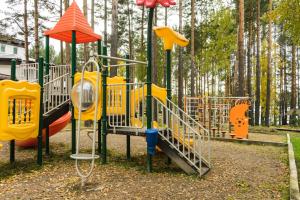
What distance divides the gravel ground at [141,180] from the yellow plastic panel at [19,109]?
0.87 meters

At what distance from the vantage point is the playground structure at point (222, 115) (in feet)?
42.6

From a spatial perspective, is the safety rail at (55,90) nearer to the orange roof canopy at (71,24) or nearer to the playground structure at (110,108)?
the playground structure at (110,108)

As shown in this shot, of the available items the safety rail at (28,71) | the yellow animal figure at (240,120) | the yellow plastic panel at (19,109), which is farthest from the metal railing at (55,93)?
the yellow animal figure at (240,120)

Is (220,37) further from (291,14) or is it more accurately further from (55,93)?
(55,93)

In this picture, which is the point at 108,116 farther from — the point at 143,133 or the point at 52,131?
the point at 52,131

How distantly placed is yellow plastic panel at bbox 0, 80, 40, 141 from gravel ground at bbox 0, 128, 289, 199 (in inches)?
34.4

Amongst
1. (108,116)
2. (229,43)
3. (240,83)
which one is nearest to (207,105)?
(240,83)

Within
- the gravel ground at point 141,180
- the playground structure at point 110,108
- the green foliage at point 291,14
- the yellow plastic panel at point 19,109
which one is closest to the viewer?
the gravel ground at point 141,180

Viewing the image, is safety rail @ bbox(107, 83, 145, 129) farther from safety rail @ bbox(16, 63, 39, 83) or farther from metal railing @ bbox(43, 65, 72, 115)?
safety rail @ bbox(16, 63, 39, 83)

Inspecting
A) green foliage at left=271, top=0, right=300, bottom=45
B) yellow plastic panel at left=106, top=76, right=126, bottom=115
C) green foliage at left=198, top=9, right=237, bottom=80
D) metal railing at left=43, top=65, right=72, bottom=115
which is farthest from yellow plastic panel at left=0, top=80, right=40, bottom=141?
green foliage at left=198, top=9, right=237, bottom=80

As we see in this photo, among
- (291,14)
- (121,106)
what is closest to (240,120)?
(291,14)

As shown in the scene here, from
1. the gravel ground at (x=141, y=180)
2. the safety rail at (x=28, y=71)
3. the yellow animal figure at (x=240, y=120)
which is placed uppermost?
the safety rail at (x=28, y=71)

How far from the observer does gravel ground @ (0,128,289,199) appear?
17.6 feet

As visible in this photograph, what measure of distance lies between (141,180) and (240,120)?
804cm
